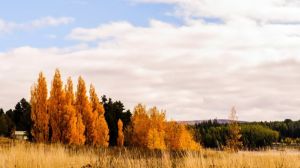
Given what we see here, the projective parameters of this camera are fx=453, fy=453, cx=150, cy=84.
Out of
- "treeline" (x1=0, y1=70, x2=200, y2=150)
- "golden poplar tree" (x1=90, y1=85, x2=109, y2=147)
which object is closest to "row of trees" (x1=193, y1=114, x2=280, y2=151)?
"treeline" (x1=0, y1=70, x2=200, y2=150)

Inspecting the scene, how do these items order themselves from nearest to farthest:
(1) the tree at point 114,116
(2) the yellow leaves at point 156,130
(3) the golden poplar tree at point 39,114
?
(3) the golden poplar tree at point 39,114
(2) the yellow leaves at point 156,130
(1) the tree at point 114,116

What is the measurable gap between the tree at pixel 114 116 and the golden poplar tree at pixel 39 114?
2390 centimetres

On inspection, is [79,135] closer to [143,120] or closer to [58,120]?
[58,120]

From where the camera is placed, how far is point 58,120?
125ft

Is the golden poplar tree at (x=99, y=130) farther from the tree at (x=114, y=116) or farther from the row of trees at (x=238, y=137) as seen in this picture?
the tree at (x=114, y=116)

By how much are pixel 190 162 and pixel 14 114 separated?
253ft

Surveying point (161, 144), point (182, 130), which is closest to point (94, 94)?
point (161, 144)

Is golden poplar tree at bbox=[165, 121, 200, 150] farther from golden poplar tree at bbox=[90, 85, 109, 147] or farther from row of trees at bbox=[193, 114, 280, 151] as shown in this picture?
golden poplar tree at bbox=[90, 85, 109, 147]

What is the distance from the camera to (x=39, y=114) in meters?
37.6

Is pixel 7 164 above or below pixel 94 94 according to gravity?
below

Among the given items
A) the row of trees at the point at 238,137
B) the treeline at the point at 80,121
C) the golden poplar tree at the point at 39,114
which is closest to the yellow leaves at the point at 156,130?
the treeline at the point at 80,121

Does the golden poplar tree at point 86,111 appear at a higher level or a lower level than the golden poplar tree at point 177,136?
A: higher

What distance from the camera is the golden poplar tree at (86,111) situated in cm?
4225

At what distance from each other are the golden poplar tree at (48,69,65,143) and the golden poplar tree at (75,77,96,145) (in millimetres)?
3879
